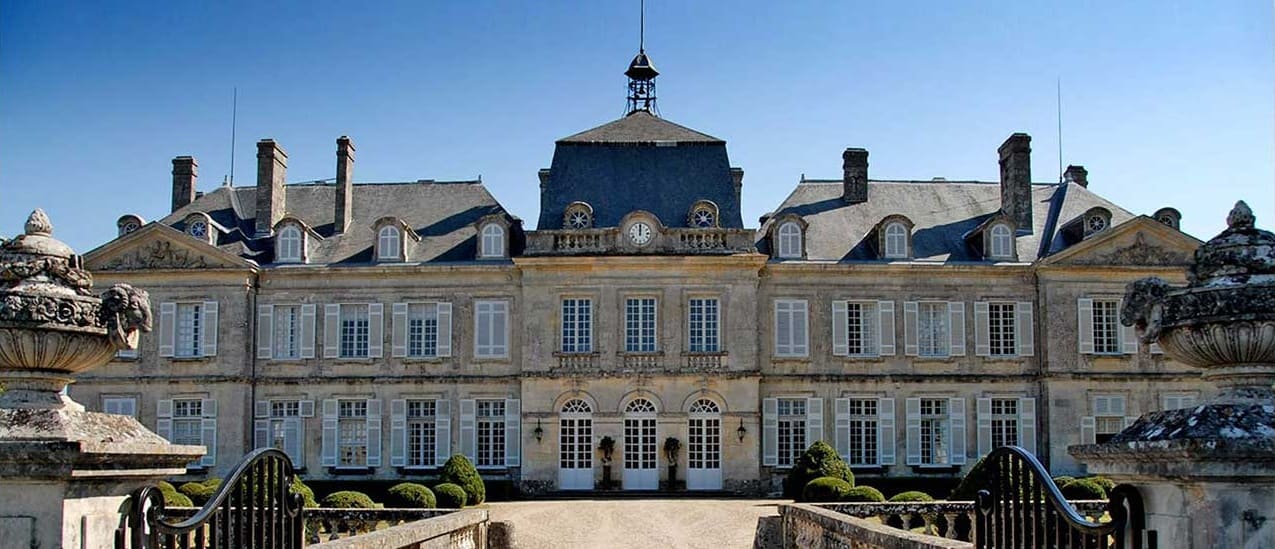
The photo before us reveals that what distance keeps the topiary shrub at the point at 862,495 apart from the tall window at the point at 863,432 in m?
7.05

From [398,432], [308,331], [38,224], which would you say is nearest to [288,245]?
[308,331]

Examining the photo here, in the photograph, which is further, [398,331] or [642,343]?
[398,331]

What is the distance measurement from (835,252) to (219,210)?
15.1 metres

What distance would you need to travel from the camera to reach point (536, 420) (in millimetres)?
29297

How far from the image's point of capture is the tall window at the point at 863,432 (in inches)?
1183

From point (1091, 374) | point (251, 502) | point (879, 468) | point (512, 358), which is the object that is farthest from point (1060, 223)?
point (251, 502)

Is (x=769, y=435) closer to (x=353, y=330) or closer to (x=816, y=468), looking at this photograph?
(x=816, y=468)

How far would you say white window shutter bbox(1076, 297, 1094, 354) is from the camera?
98.7ft

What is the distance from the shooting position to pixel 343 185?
32.4 metres

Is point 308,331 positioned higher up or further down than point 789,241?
further down

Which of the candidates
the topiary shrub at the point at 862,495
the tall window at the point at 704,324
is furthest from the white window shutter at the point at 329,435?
the topiary shrub at the point at 862,495

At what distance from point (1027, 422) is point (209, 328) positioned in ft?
61.4

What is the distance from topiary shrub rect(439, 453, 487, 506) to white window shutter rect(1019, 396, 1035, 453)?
1224cm

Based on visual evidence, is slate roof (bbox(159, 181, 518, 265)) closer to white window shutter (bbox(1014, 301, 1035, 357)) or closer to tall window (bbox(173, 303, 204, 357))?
tall window (bbox(173, 303, 204, 357))
